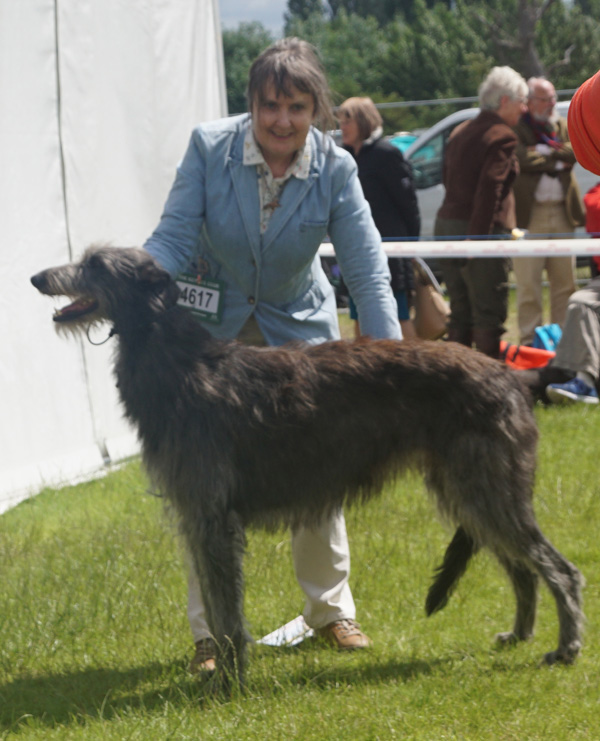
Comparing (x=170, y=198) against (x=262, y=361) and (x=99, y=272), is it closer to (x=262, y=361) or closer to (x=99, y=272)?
(x=99, y=272)

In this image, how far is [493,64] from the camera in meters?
39.4

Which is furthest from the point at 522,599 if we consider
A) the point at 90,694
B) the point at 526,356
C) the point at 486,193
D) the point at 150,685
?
the point at 486,193

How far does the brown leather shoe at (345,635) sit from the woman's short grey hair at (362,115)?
4.89 metres

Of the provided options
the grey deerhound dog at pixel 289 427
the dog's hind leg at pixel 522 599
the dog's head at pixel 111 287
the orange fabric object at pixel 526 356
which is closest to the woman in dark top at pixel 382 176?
the orange fabric object at pixel 526 356

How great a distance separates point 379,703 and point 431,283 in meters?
5.81

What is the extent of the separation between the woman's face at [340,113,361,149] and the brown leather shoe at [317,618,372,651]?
191 inches

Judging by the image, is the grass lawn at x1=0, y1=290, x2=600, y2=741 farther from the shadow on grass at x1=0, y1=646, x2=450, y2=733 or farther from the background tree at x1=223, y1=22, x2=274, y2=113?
the background tree at x1=223, y1=22, x2=274, y2=113

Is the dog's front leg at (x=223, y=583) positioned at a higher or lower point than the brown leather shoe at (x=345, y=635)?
higher

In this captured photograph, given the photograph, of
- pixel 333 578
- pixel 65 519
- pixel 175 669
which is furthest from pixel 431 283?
pixel 175 669

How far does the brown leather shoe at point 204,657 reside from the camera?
3767 millimetres

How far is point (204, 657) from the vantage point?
3.83 m

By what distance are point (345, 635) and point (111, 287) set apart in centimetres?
171

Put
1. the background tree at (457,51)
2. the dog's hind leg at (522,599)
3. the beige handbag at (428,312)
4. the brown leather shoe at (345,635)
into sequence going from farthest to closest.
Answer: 1. the background tree at (457,51)
2. the beige handbag at (428,312)
3. the brown leather shoe at (345,635)
4. the dog's hind leg at (522,599)

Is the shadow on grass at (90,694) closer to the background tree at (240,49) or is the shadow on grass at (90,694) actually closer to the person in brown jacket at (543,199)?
the person in brown jacket at (543,199)
